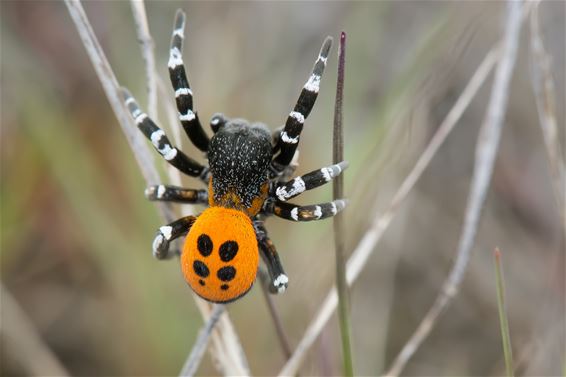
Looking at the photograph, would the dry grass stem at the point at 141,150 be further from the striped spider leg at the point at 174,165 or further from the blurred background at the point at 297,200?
the blurred background at the point at 297,200

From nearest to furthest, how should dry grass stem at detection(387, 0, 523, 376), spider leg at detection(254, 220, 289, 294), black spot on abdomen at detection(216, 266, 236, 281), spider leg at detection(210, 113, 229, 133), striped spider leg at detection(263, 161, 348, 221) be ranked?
black spot on abdomen at detection(216, 266, 236, 281) → striped spider leg at detection(263, 161, 348, 221) → spider leg at detection(254, 220, 289, 294) → spider leg at detection(210, 113, 229, 133) → dry grass stem at detection(387, 0, 523, 376)

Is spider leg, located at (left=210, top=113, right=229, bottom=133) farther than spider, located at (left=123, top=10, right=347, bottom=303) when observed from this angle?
Yes

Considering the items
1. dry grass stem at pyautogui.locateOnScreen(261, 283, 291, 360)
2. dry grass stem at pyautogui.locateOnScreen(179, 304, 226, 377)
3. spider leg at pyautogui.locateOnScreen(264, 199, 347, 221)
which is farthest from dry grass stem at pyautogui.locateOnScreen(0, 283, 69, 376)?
spider leg at pyautogui.locateOnScreen(264, 199, 347, 221)

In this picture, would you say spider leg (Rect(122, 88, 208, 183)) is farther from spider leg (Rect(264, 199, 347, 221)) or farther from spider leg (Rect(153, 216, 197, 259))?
spider leg (Rect(264, 199, 347, 221))

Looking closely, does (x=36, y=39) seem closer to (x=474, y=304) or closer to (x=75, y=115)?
(x=75, y=115)

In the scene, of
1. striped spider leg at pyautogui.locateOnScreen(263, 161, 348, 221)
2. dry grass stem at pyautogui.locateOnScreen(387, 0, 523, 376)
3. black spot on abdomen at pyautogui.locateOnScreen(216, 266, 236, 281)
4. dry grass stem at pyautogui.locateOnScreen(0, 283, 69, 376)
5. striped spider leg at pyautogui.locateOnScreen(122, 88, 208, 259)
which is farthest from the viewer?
dry grass stem at pyautogui.locateOnScreen(0, 283, 69, 376)

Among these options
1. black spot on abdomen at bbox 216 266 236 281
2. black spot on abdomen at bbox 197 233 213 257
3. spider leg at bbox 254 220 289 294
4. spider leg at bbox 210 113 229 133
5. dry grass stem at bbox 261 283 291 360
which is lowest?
dry grass stem at bbox 261 283 291 360

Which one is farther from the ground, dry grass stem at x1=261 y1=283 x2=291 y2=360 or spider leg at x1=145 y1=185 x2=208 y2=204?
spider leg at x1=145 y1=185 x2=208 y2=204
